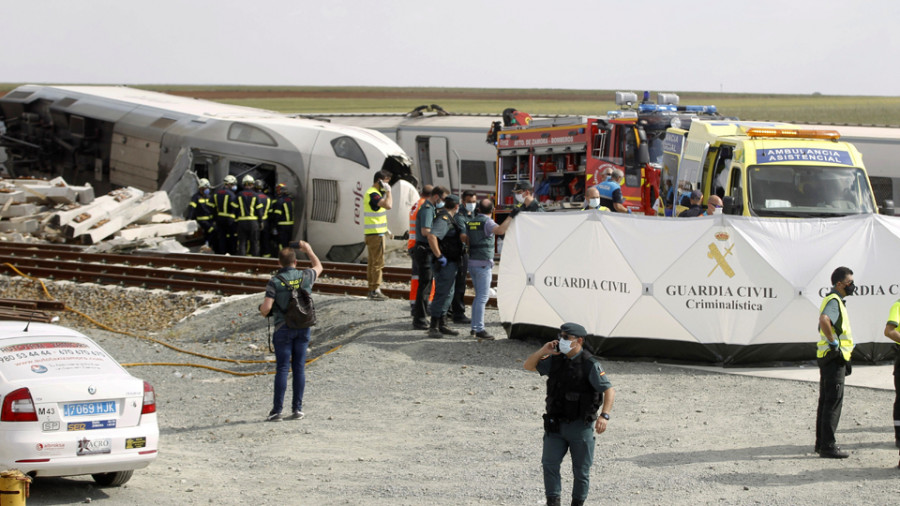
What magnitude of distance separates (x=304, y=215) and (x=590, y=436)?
18414 mm

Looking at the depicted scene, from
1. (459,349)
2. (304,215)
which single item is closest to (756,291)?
(459,349)

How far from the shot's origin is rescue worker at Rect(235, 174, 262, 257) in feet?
77.7

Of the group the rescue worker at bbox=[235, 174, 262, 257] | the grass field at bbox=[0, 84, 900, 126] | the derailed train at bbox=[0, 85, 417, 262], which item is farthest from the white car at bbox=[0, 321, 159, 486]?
the grass field at bbox=[0, 84, 900, 126]

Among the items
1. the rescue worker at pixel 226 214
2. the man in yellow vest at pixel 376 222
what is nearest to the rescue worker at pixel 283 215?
the rescue worker at pixel 226 214

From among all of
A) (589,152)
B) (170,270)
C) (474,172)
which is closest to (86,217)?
(170,270)

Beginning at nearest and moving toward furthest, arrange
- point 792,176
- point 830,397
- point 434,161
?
point 830,397
point 792,176
point 434,161

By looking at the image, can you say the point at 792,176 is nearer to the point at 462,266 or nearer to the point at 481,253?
the point at 481,253

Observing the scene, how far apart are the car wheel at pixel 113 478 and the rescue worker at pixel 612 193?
29.5 feet

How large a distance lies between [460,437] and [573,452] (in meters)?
2.79

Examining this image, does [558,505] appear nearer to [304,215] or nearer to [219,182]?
[304,215]

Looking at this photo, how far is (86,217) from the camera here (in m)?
25.7

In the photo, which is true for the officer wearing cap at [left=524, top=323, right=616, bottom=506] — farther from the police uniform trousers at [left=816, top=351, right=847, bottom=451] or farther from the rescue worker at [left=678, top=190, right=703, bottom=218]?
the rescue worker at [left=678, top=190, right=703, bottom=218]

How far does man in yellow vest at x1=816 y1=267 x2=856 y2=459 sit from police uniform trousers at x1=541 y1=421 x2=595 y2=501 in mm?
2711

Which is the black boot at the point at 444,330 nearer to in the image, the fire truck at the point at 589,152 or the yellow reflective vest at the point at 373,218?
the yellow reflective vest at the point at 373,218
